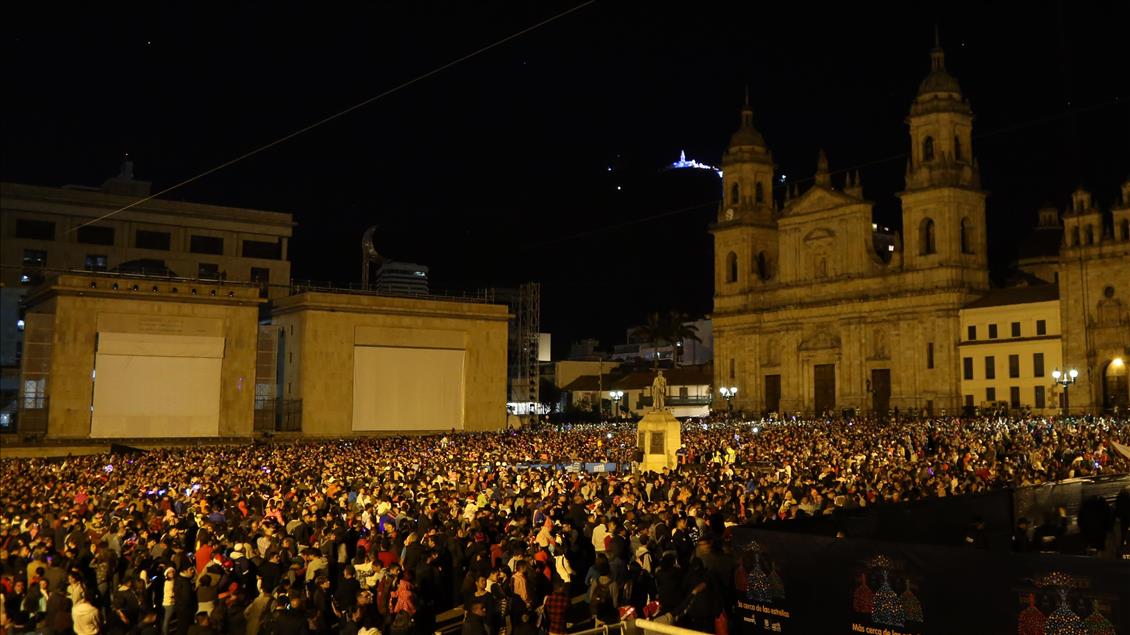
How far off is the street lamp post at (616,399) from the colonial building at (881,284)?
9.59 meters

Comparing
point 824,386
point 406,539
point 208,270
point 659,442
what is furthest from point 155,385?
point 824,386

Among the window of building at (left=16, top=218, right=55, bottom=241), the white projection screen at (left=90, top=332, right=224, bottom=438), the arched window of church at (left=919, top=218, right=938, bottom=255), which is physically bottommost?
the white projection screen at (left=90, top=332, right=224, bottom=438)

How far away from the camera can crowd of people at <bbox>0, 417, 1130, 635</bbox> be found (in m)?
10.9

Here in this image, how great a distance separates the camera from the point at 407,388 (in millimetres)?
55562

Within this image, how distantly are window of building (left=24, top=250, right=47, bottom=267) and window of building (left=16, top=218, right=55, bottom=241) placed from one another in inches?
30.1

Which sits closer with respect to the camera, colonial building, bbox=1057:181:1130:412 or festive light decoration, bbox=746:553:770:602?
festive light decoration, bbox=746:553:770:602

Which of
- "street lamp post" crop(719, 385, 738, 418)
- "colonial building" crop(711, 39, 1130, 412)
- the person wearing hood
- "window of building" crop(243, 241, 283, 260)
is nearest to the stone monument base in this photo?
the person wearing hood

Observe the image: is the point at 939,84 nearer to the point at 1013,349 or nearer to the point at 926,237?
the point at 926,237

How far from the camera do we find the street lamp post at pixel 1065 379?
51188 millimetres

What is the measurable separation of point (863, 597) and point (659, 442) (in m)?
20.0

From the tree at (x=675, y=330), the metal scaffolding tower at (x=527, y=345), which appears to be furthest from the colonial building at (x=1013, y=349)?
the tree at (x=675, y=330)

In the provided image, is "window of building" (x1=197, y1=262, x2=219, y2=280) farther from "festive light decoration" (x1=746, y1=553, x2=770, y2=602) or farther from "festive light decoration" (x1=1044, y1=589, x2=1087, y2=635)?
"festive light decoration" (x1=1044, y1=589, x2=1087, y2=635)

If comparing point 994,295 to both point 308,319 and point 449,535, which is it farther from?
point 449,535

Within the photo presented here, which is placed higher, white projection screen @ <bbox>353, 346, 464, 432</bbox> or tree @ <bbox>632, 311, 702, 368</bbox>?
tree @ <bbox>632, 311, 702, 368</bbox>
